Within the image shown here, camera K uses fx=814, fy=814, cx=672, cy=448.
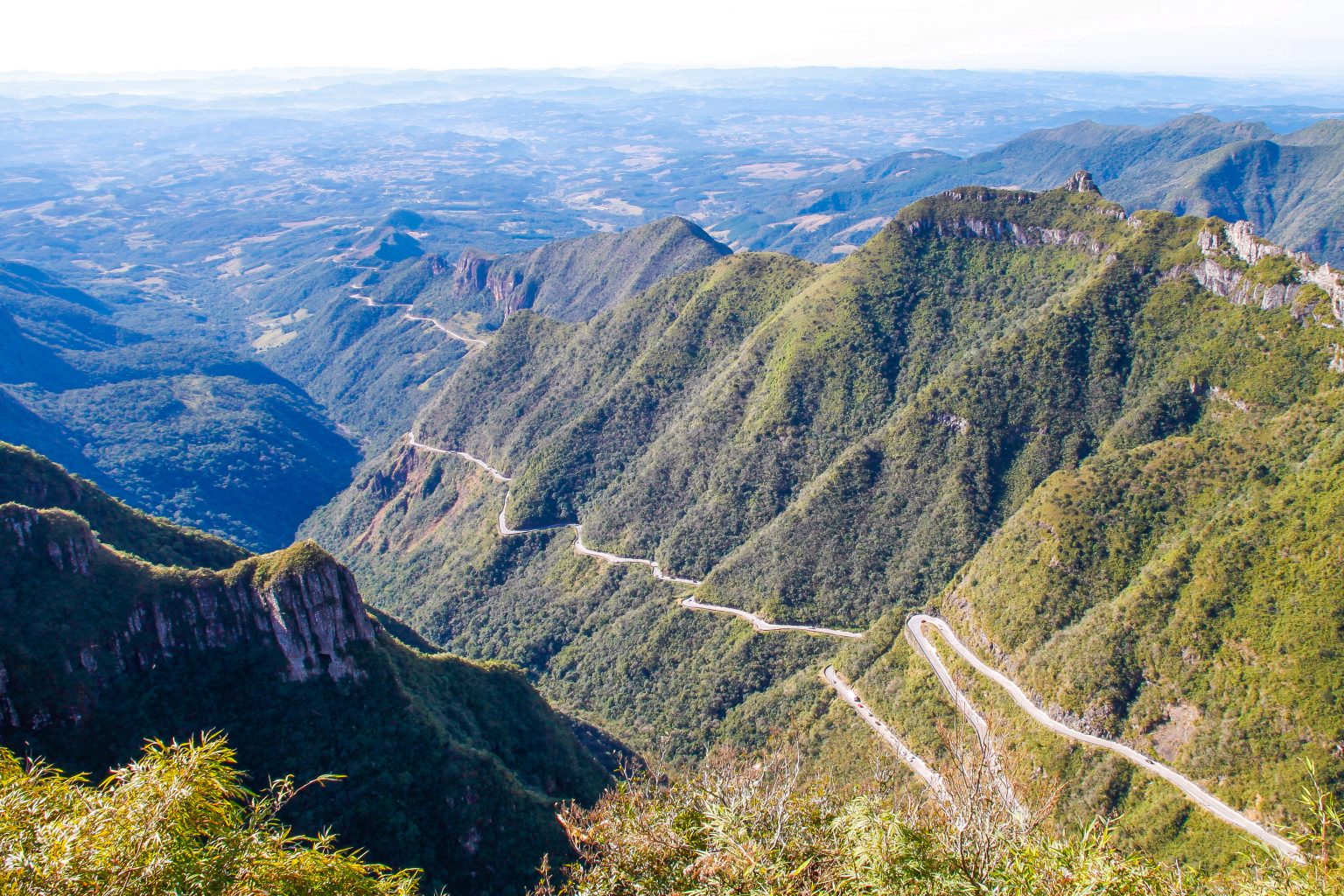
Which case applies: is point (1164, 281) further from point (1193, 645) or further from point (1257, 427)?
point (1193, 645)

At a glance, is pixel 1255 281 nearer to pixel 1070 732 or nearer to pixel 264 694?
pixel 1070 732

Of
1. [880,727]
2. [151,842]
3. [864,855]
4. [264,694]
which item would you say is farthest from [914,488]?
[151,842]

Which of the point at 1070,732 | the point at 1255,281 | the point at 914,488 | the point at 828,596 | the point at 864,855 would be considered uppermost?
the point at 1255,281

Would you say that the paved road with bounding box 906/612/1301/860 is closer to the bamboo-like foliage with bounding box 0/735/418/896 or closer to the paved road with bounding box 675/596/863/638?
the paved road with bounding box 675/596/863/638

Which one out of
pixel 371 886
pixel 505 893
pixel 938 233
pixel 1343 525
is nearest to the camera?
pixel 371 886

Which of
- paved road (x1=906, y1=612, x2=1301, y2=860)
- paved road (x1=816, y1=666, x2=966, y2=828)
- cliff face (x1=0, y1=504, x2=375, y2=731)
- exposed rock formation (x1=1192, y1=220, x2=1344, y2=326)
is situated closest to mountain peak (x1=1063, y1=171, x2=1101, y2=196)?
exposed rock formation (x1=1192, y1=220, x2=1344, y2=326)

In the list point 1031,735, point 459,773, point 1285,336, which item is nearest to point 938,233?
point 1285,336
